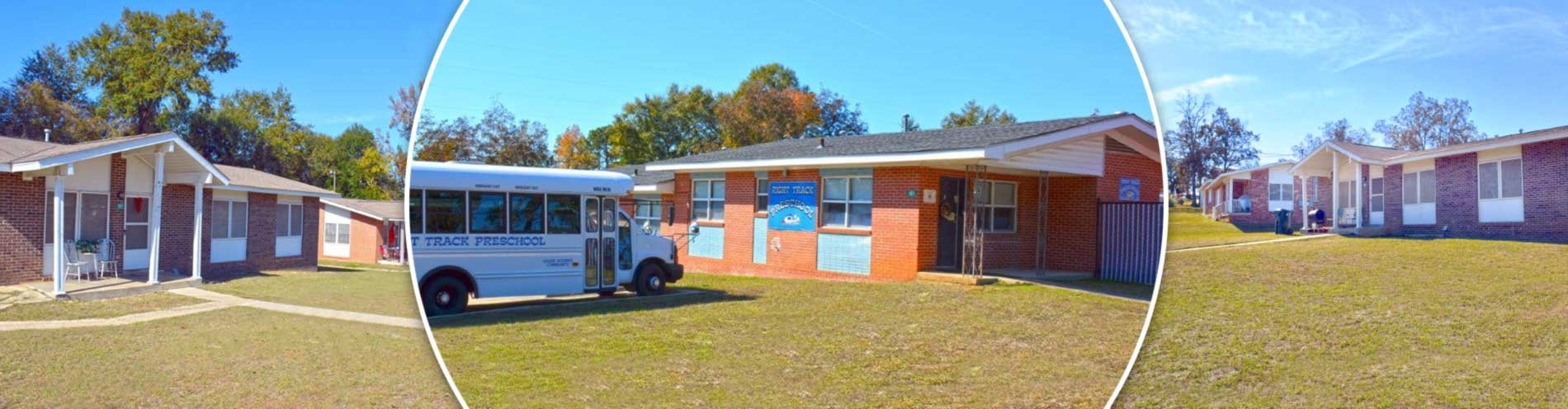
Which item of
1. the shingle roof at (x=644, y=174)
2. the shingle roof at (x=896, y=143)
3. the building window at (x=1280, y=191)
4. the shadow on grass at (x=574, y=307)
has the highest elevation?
the building window at (x=1280, y=191)

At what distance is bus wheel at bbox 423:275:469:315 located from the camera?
1781 mm

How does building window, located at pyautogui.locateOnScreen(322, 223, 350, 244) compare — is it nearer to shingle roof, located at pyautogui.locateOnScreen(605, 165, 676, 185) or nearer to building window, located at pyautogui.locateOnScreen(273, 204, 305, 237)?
building window, located at pyautogui.locateOnScreen(273, 204, 305, 237)

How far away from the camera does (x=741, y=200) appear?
7.95 ft

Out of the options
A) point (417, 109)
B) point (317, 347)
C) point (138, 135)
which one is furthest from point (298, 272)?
point (417, 109)

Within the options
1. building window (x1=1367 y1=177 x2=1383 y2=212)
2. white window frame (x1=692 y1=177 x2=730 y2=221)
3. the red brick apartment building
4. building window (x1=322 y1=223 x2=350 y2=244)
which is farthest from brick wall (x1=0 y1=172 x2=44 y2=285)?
building window (x1=1367 y1=177 x2=1383 y2=212)

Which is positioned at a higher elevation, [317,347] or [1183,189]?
[1183,189]

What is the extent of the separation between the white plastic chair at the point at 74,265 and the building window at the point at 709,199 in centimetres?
1965

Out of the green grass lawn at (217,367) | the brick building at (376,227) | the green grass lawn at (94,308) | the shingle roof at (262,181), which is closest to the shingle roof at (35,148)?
the shingle roof at (262,181)

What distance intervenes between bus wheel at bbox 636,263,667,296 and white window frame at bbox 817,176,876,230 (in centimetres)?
51

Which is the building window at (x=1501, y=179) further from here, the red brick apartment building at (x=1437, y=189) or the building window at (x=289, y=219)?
the building window at (x=289, y=219)

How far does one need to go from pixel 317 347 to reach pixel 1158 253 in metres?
10.9

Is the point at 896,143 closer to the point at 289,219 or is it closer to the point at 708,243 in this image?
the point at 708,243

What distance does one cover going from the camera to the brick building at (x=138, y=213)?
1561 centimetres

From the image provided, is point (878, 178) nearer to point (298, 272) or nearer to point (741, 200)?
point (741, 200)
